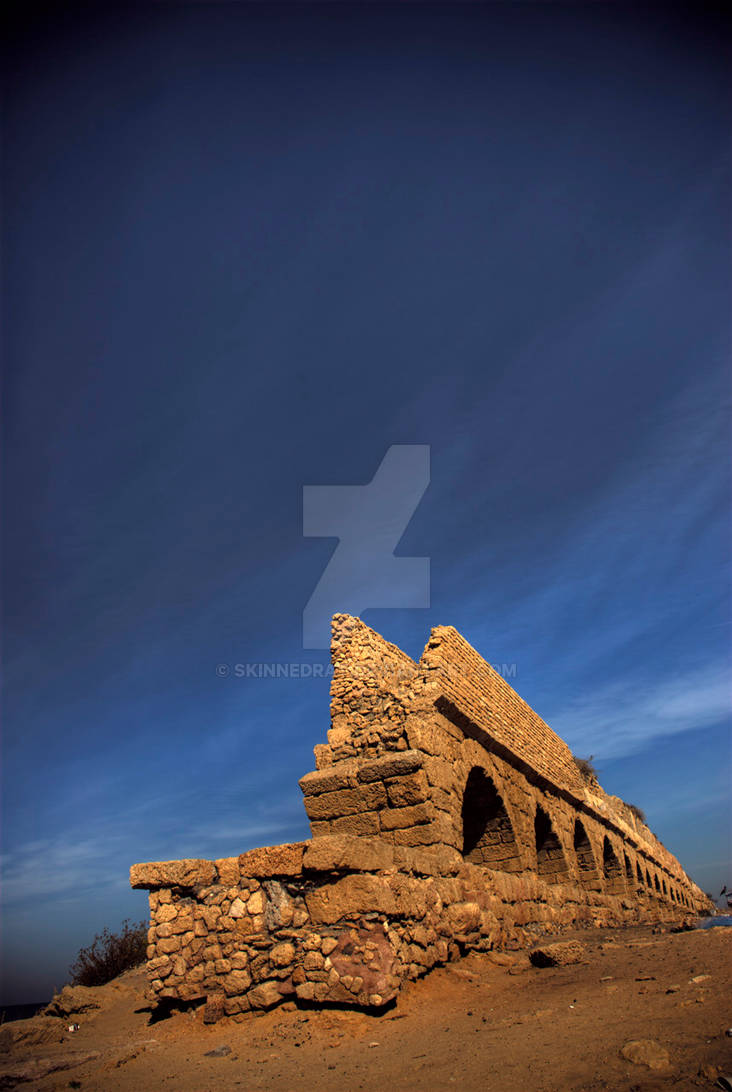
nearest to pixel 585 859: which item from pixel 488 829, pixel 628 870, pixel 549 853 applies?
pixel 549 853

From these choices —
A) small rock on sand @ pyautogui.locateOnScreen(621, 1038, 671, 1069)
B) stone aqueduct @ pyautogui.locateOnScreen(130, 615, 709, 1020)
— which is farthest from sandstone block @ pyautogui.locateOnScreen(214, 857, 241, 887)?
small rock on sand @ pyautogui.locateOnScreen(621, 1038, 671, 1069)

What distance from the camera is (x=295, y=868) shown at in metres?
4.50

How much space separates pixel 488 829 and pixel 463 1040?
610 centimetres

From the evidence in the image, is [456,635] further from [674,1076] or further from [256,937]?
[674,1076]

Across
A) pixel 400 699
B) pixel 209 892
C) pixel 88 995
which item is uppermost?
pixel 400 699

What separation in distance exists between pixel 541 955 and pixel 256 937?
3035mm

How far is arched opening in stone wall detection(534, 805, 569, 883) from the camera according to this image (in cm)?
1091

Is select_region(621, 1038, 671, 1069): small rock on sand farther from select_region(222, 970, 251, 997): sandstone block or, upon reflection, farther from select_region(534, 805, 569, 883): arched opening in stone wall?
select_region(534, 805, 569, 883): arched opening in stone wall

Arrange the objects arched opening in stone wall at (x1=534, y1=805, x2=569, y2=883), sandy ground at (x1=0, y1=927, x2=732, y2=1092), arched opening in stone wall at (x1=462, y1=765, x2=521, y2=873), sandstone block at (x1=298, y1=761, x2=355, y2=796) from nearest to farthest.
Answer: sandy ground at (x1=0, y1=927, x2=732, y2=1092) → sandstone block at (x1=298, y1=761, x2=355, y2=796) → arched opening in stone wall at (x1=462, y1=765, x2=521, y2=873) → arched opening in stone wall at (x1=534, y1=805, x2=569, y2=883)

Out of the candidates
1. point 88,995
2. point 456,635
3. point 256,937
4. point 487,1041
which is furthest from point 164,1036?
point 456,635

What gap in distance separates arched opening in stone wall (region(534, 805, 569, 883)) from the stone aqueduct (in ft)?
0.13

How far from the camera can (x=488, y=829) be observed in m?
9.22

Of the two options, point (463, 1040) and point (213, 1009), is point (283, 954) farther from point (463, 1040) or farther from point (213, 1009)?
point (463, 1040)

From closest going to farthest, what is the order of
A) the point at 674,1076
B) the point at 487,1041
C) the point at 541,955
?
1. the point at 674,1076
2. the point at 487,1041
3. the point at 541,955
